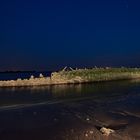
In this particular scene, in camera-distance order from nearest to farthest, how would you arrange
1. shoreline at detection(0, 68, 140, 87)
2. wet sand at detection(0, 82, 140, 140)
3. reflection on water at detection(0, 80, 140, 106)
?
wet sand at detection(0, 82, 140, 140) < reflection on water at detection(0, 80, 140, 106) < shoreline at detection(0, 68, 140, 87)

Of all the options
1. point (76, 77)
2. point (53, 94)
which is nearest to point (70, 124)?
point (53, 94)

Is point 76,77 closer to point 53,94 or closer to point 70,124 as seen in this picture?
point 53,94

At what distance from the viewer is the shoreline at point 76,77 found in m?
53.0

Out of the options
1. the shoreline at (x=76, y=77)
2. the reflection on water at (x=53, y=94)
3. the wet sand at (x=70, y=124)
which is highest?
the shoreline at (x=76, y=77)

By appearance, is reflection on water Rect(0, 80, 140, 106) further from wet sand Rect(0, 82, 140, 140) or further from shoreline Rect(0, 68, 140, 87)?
shoreline Rect(0, 68, 140, 87)

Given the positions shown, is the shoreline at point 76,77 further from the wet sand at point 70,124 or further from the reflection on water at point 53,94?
the wet sand at point 70,124

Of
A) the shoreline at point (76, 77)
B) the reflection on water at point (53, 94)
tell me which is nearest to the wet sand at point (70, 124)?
the reflection on water at point (53, 94)

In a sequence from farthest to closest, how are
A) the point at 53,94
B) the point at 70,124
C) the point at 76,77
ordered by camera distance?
the point at 76,77 < the point at 53,94 < the point at 70,124

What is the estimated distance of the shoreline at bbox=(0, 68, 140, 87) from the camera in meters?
53.0

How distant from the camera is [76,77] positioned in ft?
200

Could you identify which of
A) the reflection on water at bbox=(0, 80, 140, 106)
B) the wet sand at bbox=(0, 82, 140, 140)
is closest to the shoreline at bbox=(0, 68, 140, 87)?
the reflection on water at bbox=(0, 80, 140, 106)

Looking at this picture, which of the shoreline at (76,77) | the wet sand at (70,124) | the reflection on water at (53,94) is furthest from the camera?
the shoreline at (76,77)

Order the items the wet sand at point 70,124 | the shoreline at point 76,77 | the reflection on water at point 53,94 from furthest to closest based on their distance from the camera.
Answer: the shoreline at point 76,77 → the reflection on water at point 53,94 → the wet sand at point 70,124

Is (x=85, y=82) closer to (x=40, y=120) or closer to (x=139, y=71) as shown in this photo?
(x=139, y=71)
